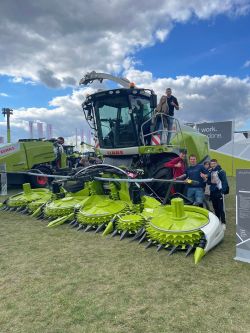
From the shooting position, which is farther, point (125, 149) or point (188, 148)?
point (188, 148)

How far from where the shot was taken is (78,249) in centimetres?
467

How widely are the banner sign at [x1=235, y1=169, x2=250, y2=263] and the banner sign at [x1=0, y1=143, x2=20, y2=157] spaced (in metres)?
9.12

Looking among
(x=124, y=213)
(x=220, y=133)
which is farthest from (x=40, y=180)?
(x=220, y=133)

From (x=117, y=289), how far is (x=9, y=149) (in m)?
9.09

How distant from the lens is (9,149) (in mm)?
11188

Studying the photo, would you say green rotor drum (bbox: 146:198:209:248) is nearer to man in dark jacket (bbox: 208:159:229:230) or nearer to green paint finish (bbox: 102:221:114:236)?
green paint finish (bbox: 102:221:114:236)

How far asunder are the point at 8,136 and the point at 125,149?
1999 cm

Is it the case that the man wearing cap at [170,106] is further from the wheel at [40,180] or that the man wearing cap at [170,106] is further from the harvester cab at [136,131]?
the wheel at [40,180]

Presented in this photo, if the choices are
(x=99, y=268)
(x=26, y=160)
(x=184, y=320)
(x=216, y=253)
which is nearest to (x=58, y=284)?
(x=99, y=268)

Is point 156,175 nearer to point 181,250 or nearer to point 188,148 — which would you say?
point 188,148

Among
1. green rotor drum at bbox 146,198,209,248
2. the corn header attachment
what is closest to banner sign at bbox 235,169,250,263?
the corn header attachment

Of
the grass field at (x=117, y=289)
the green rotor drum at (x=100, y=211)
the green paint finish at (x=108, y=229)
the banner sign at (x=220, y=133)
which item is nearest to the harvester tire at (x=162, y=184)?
the green rotor drum at (x=100, y=211)

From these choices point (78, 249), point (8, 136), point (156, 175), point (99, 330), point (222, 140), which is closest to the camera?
point (99, 330)

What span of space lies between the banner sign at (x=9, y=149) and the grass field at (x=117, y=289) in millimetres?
6695
